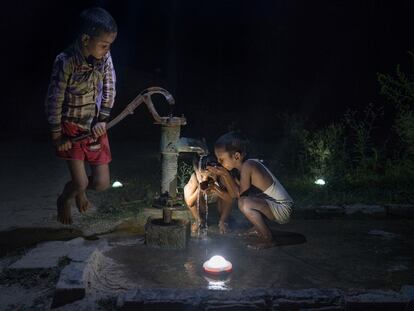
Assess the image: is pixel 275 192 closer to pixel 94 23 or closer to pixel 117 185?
pixel 94 23

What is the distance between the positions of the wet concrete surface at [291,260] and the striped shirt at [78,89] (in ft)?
5.65

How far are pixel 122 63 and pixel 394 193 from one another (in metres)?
15.2

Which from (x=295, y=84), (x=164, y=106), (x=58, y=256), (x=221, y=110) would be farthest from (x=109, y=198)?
(x=295, y=84)

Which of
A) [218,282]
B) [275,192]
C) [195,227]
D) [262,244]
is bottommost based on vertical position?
[218,282]

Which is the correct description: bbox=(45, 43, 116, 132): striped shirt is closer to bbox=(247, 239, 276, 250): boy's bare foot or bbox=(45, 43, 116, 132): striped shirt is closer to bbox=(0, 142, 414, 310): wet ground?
bbox=(0, 142, 414, 310): wet ground

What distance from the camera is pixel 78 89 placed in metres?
Result: 5.16

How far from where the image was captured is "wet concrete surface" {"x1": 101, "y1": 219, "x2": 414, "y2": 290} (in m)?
5.10

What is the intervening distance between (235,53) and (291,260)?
695 inches

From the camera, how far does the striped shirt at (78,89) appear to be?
503 cm

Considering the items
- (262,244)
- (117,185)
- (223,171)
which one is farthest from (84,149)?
(117,185)

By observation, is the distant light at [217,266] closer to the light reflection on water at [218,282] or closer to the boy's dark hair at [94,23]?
the light reflection on water at [218,282]

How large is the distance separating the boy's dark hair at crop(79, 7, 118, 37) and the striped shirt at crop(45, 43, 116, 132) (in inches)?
7.8

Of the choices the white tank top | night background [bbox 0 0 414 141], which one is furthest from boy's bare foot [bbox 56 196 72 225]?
night background [bbox 0 0 414 141]

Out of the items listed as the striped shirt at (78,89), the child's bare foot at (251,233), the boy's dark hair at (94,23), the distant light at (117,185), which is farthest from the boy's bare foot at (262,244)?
the distant light at (117,185)
